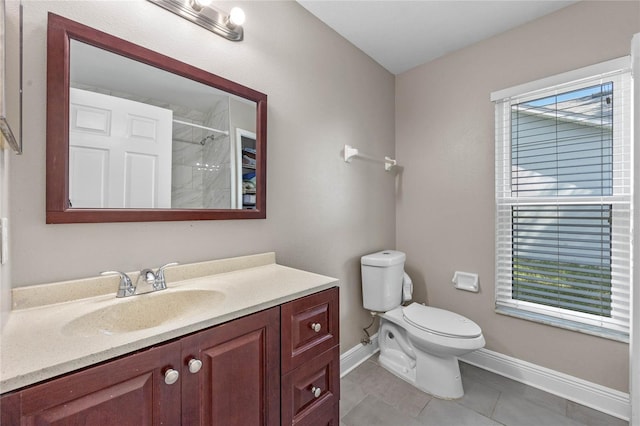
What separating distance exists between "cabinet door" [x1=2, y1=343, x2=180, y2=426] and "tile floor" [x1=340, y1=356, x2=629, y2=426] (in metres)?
1.22

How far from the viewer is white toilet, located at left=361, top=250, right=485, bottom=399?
1.69m

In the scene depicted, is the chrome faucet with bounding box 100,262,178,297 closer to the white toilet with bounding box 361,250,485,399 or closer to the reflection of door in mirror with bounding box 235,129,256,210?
the reflection of door in mirror with bounding box 235,129,256,210

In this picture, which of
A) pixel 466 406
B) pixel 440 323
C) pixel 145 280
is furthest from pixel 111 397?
pixel 466 406

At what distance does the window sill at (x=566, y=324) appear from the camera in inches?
62.9

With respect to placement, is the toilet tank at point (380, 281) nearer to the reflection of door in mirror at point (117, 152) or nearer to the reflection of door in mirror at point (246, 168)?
the reflection of door in mirror at point (246, 168)

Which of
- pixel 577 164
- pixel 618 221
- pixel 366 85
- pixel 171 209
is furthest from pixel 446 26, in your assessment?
pixel 171 209

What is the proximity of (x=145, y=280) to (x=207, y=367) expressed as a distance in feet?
1.53

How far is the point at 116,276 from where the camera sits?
1022mm

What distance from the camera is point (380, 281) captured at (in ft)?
6.66

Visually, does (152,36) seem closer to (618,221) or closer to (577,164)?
(577,164)

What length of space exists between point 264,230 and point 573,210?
1.97 m

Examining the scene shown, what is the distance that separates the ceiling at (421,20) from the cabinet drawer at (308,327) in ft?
5.77

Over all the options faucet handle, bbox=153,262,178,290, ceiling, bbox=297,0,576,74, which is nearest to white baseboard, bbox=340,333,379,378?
faucet handle, bbox=153,262,178,290

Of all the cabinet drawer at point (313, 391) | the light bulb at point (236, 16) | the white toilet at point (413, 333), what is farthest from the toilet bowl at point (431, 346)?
the light bulb at point (236, 16)
